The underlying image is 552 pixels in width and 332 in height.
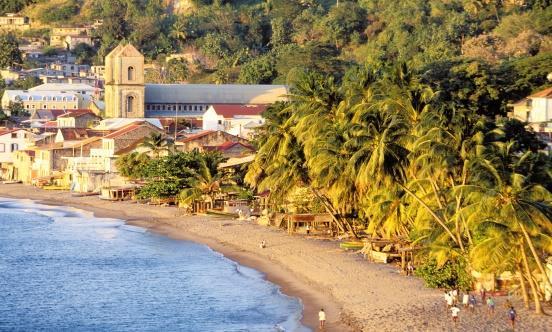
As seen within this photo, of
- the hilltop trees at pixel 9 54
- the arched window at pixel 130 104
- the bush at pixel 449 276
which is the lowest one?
the bush at pixel 449 276

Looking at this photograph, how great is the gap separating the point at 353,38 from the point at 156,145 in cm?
8509

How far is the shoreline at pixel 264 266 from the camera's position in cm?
4375

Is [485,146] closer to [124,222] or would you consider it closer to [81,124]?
[124,222]

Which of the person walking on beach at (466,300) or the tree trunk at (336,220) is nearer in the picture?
the person walking on beach at (466,300)

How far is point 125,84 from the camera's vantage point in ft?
401

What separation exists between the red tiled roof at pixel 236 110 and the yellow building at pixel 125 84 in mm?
8458

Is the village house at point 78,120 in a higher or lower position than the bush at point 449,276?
higher

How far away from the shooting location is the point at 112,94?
123 meters

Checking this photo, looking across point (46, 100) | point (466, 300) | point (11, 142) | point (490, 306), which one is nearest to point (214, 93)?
point (11, 142)

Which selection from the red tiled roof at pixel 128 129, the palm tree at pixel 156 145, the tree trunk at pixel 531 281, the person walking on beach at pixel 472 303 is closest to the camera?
the tree trunk at pixel 531 281

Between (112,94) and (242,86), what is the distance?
1447 centimetres

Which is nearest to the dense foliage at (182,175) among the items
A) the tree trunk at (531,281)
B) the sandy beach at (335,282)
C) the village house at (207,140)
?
the sandy beach at (335,282)

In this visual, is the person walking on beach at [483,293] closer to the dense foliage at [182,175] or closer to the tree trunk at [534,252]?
the tree trunk at [534,252]

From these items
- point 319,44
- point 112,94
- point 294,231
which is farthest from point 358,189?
point 319,44
